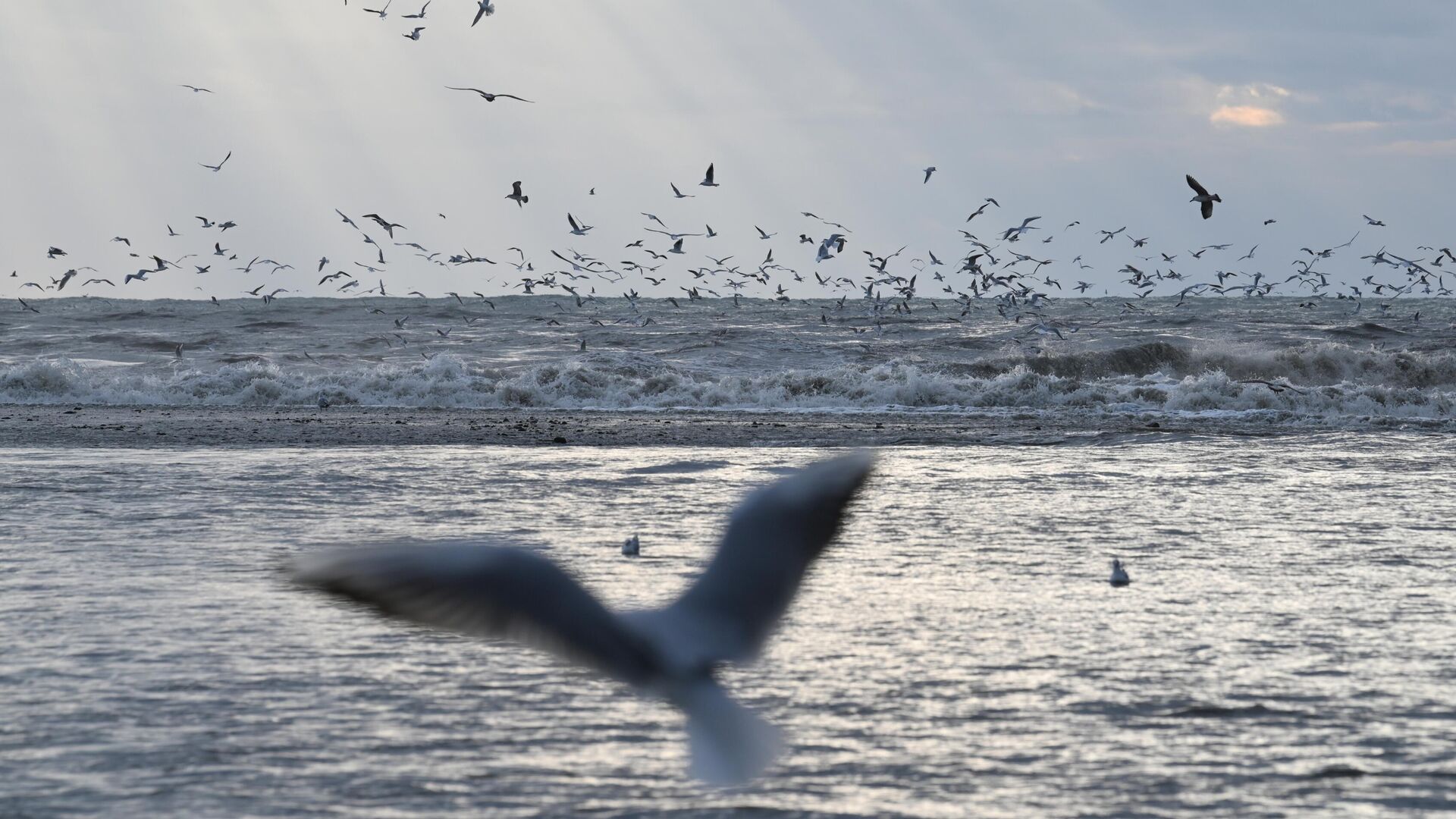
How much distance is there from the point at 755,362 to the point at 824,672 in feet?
78.6

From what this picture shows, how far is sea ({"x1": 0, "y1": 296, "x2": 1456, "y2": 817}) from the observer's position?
3.29 metres

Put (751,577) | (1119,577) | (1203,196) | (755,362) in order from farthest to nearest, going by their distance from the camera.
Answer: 1. (755,362)
2. (1203,196)
3. (1119,577)
4. (751,577)

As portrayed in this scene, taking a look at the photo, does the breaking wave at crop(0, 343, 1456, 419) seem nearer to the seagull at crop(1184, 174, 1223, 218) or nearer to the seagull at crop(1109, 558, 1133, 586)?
the seagull at crop(1184, 174, 1223, 218)

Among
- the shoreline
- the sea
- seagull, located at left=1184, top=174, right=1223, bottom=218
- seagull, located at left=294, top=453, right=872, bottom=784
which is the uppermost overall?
seagull, located at left=1184, top=174, right=1223, bottom=218

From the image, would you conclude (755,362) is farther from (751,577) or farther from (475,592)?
(475,592)

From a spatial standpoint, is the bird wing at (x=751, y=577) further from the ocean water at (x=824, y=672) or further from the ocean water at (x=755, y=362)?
the ocean water at (x=755, y=362)

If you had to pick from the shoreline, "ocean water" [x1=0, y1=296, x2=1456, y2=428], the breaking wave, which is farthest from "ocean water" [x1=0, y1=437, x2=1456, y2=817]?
the breaking wave

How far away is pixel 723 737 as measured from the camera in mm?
3748

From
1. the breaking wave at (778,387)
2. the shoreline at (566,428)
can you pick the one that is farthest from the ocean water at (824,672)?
the breaking wave at (778,387)

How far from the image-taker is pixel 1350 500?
8.51 m

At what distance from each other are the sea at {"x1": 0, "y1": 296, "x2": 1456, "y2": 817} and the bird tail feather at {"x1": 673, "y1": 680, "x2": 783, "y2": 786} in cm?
7

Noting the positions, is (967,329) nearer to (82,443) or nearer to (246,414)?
(246,414)

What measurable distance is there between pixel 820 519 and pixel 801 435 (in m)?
10.9

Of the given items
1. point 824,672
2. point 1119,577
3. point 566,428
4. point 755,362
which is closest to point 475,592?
point 824,672
